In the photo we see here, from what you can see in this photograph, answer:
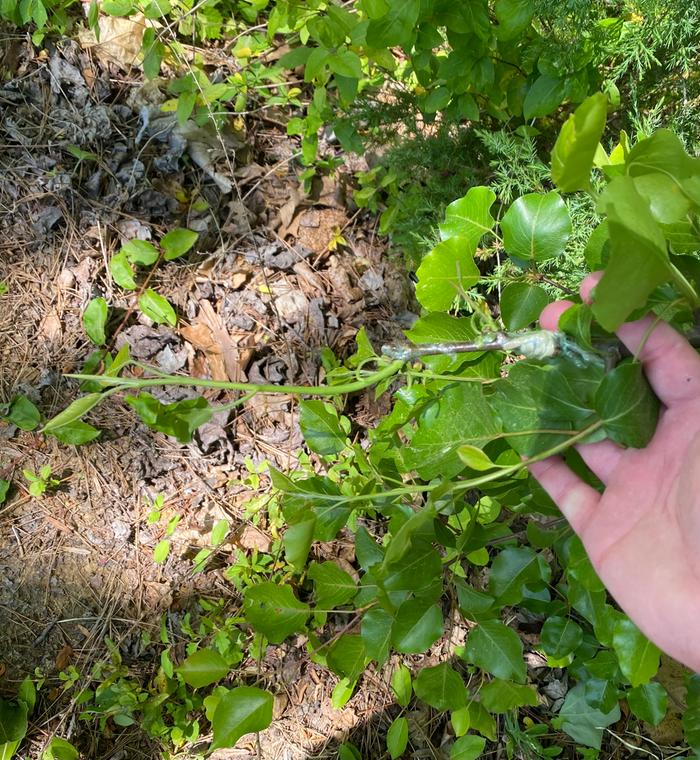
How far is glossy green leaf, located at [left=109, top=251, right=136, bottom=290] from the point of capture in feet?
7.28

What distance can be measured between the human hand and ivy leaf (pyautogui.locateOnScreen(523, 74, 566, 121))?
711 millimetres

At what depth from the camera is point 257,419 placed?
7.30ft

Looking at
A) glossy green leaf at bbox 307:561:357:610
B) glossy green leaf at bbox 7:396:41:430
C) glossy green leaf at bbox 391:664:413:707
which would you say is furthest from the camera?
glossy green leaf at bbox 7:396:41:430

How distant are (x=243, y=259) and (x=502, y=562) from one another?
1655 mm

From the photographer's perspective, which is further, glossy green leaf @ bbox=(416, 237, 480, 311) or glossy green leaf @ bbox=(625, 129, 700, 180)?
glossy green leaf @ bbox=(416, 237, 480, 311)

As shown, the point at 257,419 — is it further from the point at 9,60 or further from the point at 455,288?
the point at 9,60

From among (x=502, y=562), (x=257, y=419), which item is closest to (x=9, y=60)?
(x=257, y=419)

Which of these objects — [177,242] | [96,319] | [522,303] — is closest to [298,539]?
[522,303]

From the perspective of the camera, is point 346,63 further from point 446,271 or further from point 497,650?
point 497,650

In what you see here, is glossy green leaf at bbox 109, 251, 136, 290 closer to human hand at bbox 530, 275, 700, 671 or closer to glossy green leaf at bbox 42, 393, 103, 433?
glossy green leaf at bbox 42, 393, 103, 433

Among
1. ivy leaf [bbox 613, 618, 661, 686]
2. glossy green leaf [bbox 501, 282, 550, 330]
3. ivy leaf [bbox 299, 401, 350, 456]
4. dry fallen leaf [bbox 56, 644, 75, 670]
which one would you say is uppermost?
glossy green leaf [bbox 501, 282, 550, 330]

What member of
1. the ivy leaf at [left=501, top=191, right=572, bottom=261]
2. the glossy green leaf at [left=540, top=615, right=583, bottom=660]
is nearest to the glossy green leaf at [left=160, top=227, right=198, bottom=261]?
the ivy leaf at [left=501, top=191, right=572, bottom=261]

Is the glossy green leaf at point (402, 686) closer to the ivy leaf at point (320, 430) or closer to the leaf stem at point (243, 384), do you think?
the ivy leaf at point (320, 430)

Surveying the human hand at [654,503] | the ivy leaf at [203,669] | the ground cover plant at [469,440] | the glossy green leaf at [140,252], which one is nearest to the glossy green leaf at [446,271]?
the ground cover plant at [469,440]
